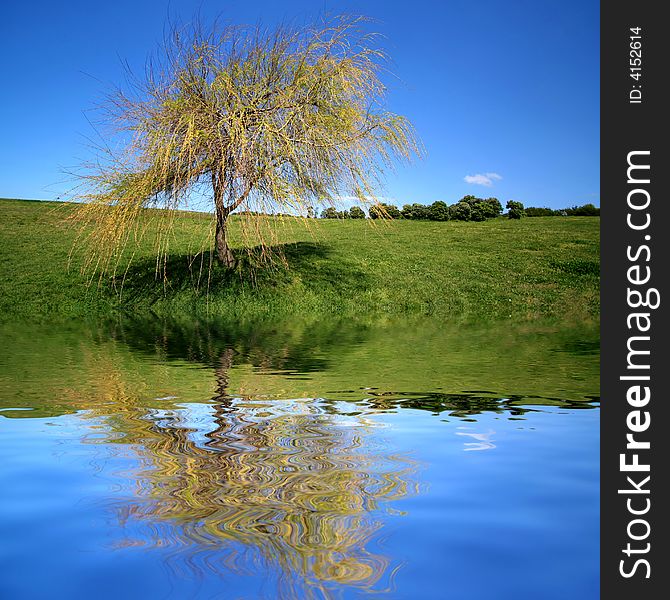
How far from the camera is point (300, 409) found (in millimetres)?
5699

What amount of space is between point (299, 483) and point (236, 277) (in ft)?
51.0

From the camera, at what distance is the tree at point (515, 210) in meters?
41.8

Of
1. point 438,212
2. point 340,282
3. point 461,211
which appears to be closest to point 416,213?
point 438,212

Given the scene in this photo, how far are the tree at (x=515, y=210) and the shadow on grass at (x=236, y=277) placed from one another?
921 inches

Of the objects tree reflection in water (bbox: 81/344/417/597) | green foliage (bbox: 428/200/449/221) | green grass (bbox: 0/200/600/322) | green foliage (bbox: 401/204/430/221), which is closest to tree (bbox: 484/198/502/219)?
green foliage (bbox: 428/200/449/221)

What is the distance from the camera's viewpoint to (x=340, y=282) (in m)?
19.4

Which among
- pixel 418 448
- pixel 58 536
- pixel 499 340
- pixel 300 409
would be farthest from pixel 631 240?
pixel 499 340

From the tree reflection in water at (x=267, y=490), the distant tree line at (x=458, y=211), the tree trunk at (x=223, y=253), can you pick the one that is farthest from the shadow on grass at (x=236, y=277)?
the distant tree line at (x=458, y=211)

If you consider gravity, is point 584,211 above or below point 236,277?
above

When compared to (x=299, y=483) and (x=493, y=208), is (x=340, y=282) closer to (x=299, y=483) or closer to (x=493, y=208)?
(x=299, y=483)

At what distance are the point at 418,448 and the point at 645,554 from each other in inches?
68.0

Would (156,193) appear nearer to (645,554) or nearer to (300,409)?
(300,409)

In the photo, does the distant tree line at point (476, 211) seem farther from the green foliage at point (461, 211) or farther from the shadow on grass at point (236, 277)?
the shadow on grass at point (236, 277)

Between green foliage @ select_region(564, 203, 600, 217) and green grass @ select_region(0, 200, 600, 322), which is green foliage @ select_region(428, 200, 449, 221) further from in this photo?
green grass @ select_region(0, 200, 600, 322)
